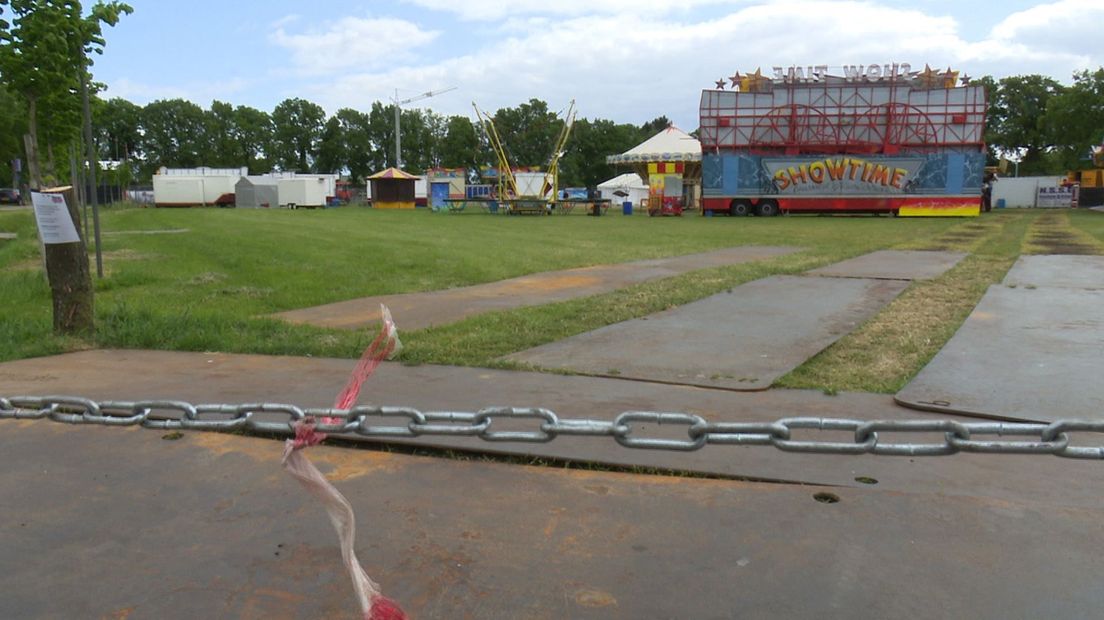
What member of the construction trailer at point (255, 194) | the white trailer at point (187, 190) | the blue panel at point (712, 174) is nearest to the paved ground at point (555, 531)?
the blue panel at point (712, 174)

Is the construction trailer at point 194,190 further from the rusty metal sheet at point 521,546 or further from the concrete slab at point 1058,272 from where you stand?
the rusty metal sheet at point 521,546

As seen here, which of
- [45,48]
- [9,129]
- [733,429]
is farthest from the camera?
[9,129]

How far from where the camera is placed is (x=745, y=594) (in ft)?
9.45

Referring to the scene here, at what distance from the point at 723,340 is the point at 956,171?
116 feet

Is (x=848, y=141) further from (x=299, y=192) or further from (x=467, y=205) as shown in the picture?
(x=299, y=192)

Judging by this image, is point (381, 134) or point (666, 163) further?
point (381, 134)

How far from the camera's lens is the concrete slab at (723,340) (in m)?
6.11

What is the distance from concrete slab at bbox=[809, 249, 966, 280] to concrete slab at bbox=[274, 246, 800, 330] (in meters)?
1.97

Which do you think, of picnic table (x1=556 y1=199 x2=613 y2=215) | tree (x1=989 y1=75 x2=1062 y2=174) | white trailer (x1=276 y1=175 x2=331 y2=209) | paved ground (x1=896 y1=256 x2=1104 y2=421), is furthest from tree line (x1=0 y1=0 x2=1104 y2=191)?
paved ground (x1=896 y1=256 x2=1104 y2=421)

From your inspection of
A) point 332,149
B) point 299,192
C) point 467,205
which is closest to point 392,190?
point 299,192

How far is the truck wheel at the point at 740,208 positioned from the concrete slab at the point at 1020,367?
32398 millimetres

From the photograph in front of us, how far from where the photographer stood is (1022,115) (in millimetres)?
82688

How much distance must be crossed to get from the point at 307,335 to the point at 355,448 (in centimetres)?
346

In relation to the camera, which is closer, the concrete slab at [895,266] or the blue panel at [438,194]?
the concrete slab at [895,266]
